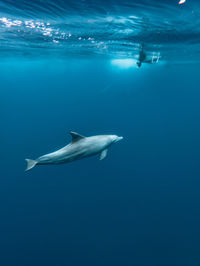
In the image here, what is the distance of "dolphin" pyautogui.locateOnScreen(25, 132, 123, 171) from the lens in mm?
4641

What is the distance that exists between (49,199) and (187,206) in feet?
45.0

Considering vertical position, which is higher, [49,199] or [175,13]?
[175,13]

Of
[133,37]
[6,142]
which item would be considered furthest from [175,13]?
[6,142]

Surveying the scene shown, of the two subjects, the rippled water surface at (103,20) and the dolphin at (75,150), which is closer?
the dolphin at (75,150)

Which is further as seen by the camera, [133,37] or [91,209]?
[91,209]

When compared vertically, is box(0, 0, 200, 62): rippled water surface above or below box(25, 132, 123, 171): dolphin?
above

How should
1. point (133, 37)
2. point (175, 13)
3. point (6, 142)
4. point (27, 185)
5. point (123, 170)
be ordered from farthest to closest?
point (6, 142) < point (123, 170) < point (27, 185) < point (133, 37) < point (175, 13)

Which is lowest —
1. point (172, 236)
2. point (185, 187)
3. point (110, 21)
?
point (172, 236)

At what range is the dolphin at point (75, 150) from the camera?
15.2 ft

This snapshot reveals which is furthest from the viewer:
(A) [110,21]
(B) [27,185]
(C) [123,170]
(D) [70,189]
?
(C) [123,170]

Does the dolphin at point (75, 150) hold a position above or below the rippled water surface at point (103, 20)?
below

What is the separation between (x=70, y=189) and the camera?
20.8 meters

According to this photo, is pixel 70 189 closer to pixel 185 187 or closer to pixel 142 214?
pixel 142 214

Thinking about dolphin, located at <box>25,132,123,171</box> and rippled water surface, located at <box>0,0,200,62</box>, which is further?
rippled water surface, located at <box>0,0,200,62</box>
